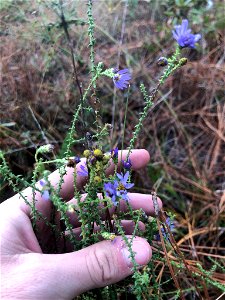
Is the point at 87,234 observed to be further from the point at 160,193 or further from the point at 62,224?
the point at 160,193

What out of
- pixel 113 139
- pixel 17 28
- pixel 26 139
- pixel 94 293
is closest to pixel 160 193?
pixel 113 139

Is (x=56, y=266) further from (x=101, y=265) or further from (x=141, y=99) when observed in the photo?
(x=141, y=99)

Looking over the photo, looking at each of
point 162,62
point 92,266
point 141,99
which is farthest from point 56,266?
point 141,99

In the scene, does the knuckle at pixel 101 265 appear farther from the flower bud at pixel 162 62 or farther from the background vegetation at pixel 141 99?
the background vegetation at pixel 141 99

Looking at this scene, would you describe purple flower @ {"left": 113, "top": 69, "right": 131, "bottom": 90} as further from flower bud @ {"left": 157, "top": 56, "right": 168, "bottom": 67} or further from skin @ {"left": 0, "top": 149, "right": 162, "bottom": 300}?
skin @ {"left": 0, "top": 149, "right": 162, "bottom": 300}

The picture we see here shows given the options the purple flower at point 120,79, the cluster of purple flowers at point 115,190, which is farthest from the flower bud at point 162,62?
the cluster of purple flowers at point 115,190

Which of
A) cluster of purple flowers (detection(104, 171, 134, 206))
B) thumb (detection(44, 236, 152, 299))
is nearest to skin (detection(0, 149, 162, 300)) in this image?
thumb (detection(44, 236, 152, 299))

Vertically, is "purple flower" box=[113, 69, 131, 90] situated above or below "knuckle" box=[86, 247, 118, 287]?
above
